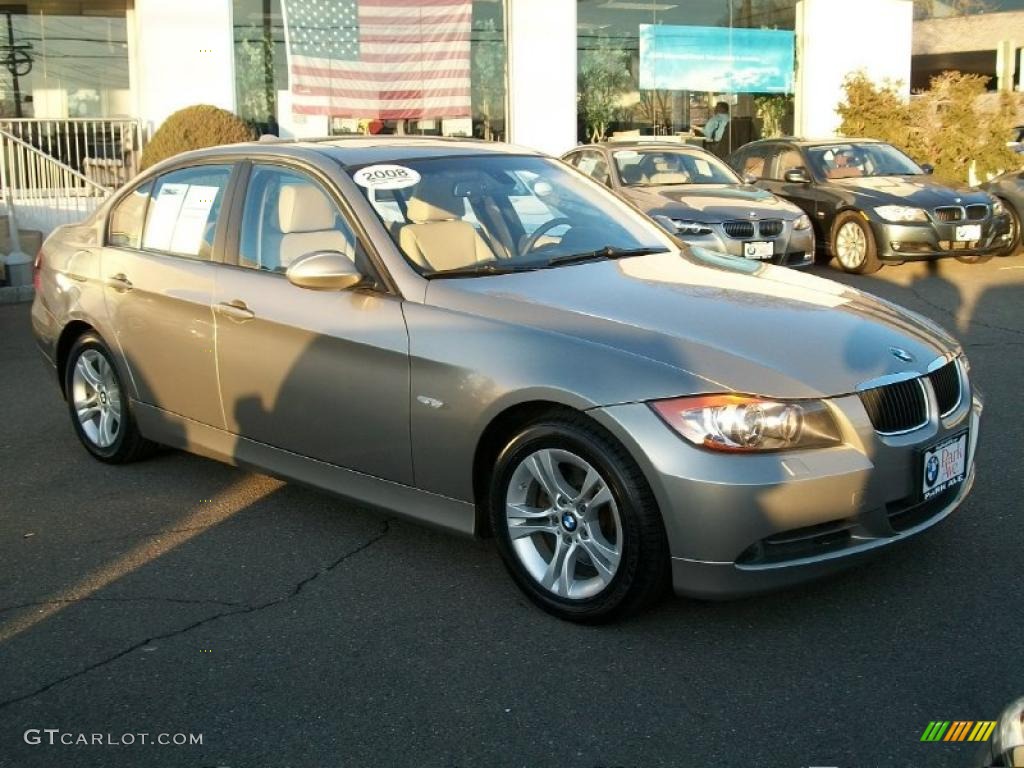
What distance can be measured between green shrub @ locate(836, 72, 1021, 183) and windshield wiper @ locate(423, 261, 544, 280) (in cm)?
1375

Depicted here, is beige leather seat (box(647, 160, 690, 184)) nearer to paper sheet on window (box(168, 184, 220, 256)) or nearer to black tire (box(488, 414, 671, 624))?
paper sheet on window (box(168, 184, 220, 256))

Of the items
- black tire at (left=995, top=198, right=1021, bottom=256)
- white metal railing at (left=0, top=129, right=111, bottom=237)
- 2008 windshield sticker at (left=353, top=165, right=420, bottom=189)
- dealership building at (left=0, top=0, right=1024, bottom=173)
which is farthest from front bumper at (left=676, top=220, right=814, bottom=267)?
dealership building at (left=0, top=0, right=1024, bottom=173)

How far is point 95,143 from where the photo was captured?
17.1 meters

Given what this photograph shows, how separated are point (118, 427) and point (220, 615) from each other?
2.13 m

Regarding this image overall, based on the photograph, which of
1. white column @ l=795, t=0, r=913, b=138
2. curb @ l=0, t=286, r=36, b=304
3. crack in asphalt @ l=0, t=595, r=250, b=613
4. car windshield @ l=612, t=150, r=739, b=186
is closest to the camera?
crack in asphalt @ l=0, t=595, r=250, b=613

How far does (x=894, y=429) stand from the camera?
13.4 feet

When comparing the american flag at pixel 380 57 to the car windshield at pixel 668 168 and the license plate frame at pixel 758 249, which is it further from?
the license plate frame at pixel 758 249

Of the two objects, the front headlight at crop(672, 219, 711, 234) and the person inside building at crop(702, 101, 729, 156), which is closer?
the front headlight at crop(672, 219, 711, 234)

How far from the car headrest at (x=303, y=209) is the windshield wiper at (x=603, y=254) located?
95 centimetres

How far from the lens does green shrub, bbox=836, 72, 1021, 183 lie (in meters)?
17.4

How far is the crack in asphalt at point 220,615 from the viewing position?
3.86 m

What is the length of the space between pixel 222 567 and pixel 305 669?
1.07 m

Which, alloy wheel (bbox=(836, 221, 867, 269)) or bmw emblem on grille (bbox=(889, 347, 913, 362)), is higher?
bmw emblem on grille (bbox=(889, 347, 913, 362))

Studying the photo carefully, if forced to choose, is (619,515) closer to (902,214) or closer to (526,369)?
(526,369)
